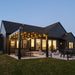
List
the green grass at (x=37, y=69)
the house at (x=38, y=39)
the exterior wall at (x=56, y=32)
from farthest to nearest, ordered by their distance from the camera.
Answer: the exterior wall at (x=56, y=32) < the house at (x=38, y=39) < the green grass at (x=37, y=69)

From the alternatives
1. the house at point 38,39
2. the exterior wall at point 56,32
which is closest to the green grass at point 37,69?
the house at point 38,39

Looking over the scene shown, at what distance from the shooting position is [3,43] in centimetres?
1545

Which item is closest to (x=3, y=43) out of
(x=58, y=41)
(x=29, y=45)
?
(x=29, y=45)

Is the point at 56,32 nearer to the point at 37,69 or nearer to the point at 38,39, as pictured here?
the point at 38,39

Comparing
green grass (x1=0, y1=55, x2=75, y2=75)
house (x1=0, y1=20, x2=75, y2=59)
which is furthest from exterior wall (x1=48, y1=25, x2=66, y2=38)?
green grass (x1=0, y1=55, x2=75, y2=75)

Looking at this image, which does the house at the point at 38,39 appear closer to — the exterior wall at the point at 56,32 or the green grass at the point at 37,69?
the exterior wall at the point at 56,32

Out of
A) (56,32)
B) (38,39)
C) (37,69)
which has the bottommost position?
(37,69)

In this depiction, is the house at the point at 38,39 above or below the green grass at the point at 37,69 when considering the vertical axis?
above

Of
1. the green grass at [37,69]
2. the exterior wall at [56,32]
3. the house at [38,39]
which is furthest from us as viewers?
the exterior wall at [56,32]

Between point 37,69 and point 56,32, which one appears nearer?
point 37,69

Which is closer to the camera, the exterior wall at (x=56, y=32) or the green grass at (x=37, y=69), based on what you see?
the green grass at (x=37, y=69)

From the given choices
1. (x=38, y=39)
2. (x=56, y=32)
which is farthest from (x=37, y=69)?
(x=56, y=32)

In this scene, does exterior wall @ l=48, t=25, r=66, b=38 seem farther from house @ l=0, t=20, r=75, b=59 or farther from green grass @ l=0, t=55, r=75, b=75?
green grass @ l=0, t=55, r=75, b=75

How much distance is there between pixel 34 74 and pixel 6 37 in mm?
11166
